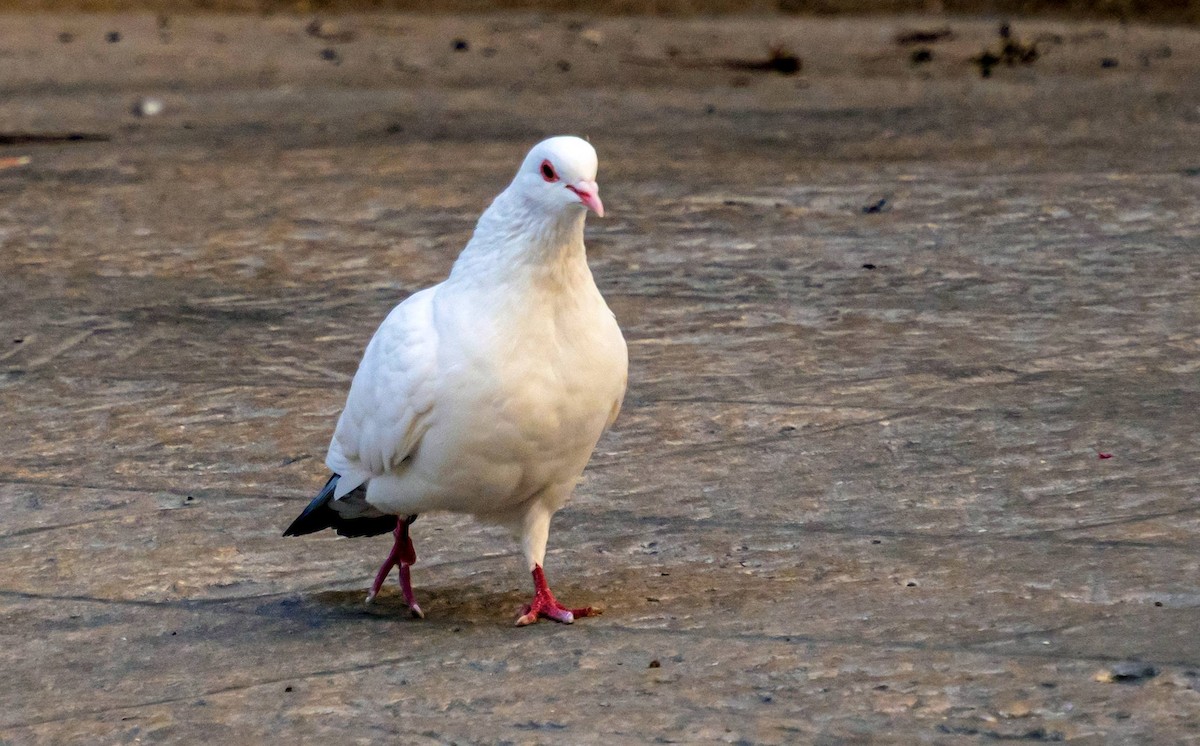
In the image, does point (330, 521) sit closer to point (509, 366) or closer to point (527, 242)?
point (509, 366)

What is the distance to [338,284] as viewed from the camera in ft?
21.6

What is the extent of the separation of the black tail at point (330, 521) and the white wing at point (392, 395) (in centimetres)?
13

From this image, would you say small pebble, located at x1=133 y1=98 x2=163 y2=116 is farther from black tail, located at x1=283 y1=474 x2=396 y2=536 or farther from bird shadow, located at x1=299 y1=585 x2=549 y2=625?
bird shadow, located at x1=299 y1=585 x2=549 y2=625

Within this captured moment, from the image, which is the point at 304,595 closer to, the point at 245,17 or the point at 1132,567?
the point at 1132,567

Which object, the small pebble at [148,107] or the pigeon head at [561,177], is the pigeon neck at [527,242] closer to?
the pigeon head at [561,177]

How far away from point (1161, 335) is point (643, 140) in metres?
4.27

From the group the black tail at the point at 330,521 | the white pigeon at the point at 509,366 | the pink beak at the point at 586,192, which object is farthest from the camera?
the black tail at the point at 330,521

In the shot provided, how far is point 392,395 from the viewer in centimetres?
A: 342

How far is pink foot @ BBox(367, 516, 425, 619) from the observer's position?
144 inches

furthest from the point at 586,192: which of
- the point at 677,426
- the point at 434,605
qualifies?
the point at 677,426

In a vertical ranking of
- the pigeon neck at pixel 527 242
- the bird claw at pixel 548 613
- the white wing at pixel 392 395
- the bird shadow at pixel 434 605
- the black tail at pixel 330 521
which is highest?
the pigeon neck at pixel 527 242

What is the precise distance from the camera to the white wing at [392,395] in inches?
133

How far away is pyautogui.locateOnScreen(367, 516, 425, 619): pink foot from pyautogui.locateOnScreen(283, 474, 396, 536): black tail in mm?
123

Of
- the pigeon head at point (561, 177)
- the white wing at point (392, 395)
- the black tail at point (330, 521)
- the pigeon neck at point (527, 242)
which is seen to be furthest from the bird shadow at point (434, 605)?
the pigeon head at point (561, 177)
